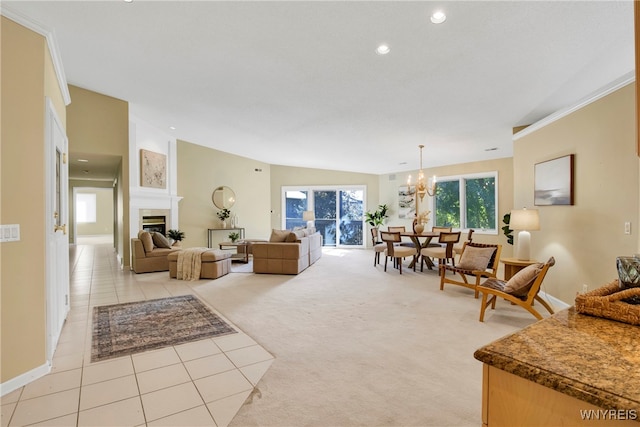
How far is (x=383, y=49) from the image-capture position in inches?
118

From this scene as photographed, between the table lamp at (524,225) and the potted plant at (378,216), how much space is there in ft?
18.9

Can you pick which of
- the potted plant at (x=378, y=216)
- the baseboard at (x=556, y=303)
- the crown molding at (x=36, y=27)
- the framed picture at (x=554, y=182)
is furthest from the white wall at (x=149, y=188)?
the baseboard at (x=556, y=303)

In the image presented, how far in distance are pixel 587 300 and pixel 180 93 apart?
5.32m

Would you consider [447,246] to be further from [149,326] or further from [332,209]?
[332,209]

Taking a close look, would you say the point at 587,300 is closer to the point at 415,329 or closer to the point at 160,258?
the point at 415,329

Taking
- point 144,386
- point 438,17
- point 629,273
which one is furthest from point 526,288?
point 144,386

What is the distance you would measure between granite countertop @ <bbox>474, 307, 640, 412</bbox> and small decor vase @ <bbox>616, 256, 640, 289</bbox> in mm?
215

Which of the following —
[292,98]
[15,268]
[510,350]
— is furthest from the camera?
[292,98]

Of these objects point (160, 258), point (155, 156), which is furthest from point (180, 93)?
point (160, 258)

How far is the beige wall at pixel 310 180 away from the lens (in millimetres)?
10500

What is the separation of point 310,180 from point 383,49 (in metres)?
7.66

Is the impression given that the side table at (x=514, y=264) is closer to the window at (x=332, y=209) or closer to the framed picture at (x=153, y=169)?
the window at (x=332, y=209)

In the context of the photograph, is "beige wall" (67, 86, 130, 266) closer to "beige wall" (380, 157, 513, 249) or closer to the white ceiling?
the white ceiling

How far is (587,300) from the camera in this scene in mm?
1131
